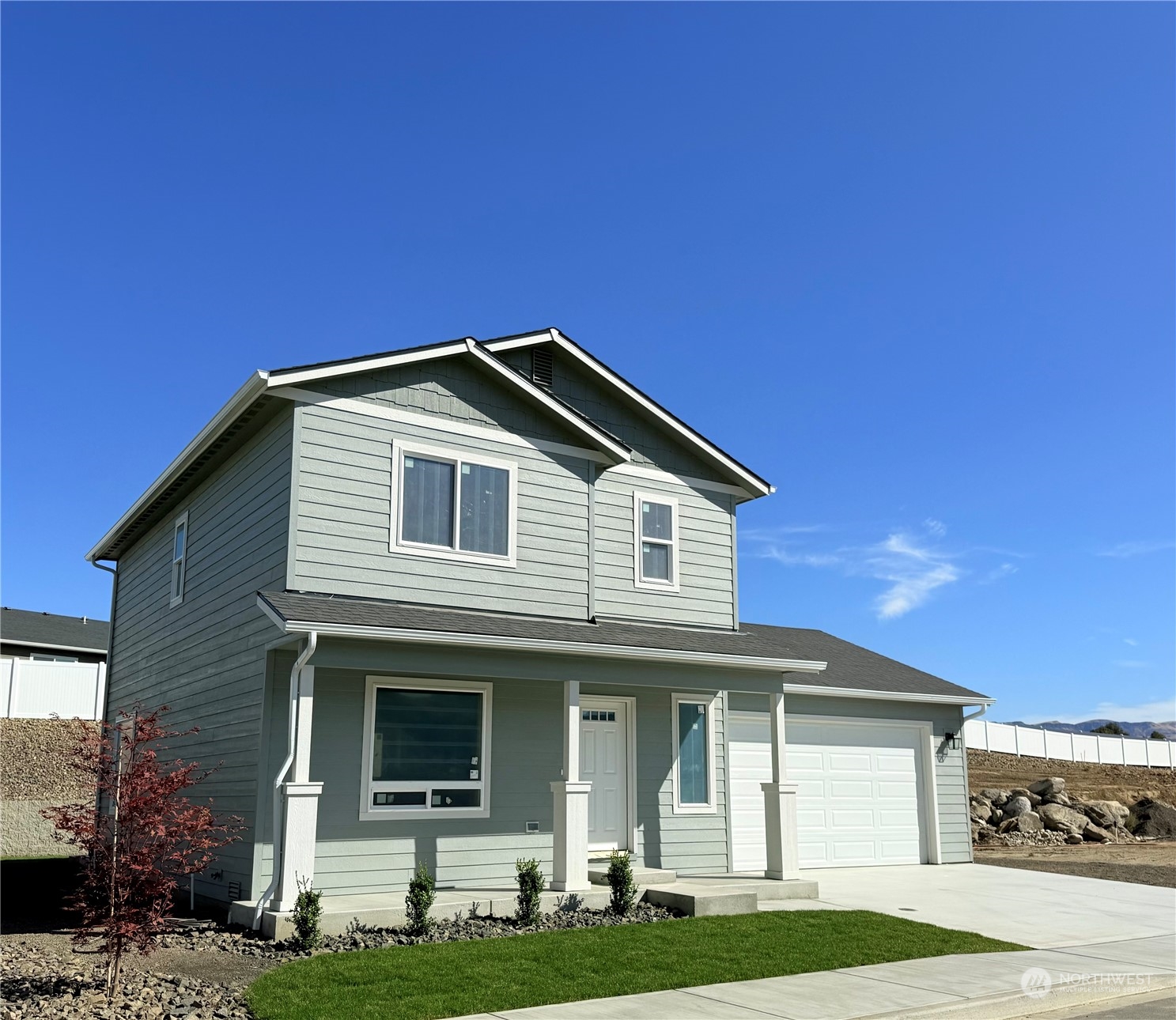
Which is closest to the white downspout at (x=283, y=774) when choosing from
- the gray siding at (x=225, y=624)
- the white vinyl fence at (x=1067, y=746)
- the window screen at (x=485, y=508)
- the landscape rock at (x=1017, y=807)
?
the gray siding at (x=225, y=624)

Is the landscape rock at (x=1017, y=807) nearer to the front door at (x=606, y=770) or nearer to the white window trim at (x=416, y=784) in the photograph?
the front door at (x=606, y=770)

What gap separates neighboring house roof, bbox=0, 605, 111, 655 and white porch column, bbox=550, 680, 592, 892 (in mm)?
29771

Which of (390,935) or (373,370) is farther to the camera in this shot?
(373,370)

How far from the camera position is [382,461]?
13.0m

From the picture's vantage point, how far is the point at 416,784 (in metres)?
12.4

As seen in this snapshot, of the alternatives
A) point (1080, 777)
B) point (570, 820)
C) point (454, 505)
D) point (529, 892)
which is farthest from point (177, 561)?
point (1080, 777)

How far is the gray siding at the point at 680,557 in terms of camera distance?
1511 cm

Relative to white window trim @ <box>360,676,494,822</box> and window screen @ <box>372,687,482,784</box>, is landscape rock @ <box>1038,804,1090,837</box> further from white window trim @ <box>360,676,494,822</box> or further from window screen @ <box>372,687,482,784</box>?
window screen @ <box>372,687,482,784</box>

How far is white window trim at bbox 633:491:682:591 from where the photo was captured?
50.5 ft

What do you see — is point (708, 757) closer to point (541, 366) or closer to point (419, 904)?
point (419, 904)

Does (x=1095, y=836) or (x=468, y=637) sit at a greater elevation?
(x=468, y=637)

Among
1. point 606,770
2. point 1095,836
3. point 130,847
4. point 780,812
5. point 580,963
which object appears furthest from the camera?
point 1095,836

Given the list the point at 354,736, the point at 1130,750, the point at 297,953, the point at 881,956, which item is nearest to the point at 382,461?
the point at 354,736

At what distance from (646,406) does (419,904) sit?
8.26 metres
